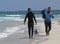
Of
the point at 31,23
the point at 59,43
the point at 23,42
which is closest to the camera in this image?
the point at 59,43

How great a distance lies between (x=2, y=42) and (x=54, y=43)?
278cm

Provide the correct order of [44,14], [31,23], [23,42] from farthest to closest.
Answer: [44,14]
[31,23]
[23,42]

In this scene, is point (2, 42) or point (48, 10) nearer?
point (2, 42)

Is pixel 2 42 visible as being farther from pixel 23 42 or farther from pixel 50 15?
pixel 50 15

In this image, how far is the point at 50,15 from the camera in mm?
14633

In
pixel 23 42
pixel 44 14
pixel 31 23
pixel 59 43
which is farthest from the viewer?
pixel 44 14

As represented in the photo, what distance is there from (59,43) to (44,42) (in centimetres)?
90

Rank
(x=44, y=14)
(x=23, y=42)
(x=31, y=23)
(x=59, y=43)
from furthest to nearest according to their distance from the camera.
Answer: (x=44, y=14) < (x=31, y=23) < (x=23, y=42) < (x=59, y=43)

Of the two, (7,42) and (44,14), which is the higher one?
(44,14)

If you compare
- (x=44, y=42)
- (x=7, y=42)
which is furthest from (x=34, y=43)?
(x=7, y=42)

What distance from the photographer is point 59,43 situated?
12000mm

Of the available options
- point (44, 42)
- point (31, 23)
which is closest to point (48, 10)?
point (31, 23)

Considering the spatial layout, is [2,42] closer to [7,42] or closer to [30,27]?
[7,42]

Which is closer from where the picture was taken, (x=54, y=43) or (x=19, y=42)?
(x=54, y=43)
